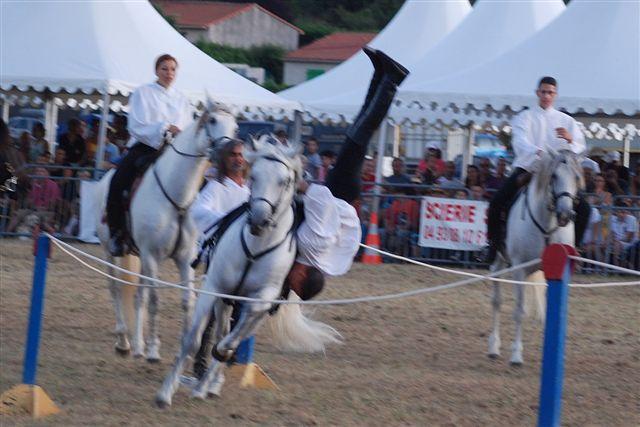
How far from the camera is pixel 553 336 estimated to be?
5809 mm

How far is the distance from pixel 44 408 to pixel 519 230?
463cm

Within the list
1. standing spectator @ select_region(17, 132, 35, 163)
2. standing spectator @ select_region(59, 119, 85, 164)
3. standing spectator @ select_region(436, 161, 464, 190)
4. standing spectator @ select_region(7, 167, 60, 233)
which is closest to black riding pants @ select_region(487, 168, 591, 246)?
standing spectator @ select_region(436, 161, 464, 190)

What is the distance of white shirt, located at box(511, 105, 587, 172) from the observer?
34.4 feet

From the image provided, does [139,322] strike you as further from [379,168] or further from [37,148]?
[37,148]

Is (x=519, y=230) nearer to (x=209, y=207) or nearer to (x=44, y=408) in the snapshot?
(x=209, y=207)

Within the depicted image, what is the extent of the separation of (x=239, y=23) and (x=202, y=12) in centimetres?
246

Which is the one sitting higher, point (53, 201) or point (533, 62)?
point (533, 62)

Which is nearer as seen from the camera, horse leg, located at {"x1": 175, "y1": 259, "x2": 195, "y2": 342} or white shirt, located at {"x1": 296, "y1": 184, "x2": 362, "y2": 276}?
white shirt, located at {"x1": 296, "y1": 184, "x2": 362, "y2": 276}

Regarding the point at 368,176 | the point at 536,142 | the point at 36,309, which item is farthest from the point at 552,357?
the point at 368,176

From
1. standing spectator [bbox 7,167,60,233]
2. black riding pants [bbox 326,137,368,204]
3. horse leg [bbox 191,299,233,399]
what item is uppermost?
black riding pants [bbox 326,137,368,204]

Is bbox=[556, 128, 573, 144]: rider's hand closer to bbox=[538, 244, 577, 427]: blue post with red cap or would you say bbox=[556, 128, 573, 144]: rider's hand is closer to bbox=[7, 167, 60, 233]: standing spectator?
bbox=[538, 244, 577, 427]: blue post with red cap

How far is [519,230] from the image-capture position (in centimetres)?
1035

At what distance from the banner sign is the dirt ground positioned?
2753 mm

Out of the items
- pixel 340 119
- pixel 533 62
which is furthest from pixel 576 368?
pixel 340 119
